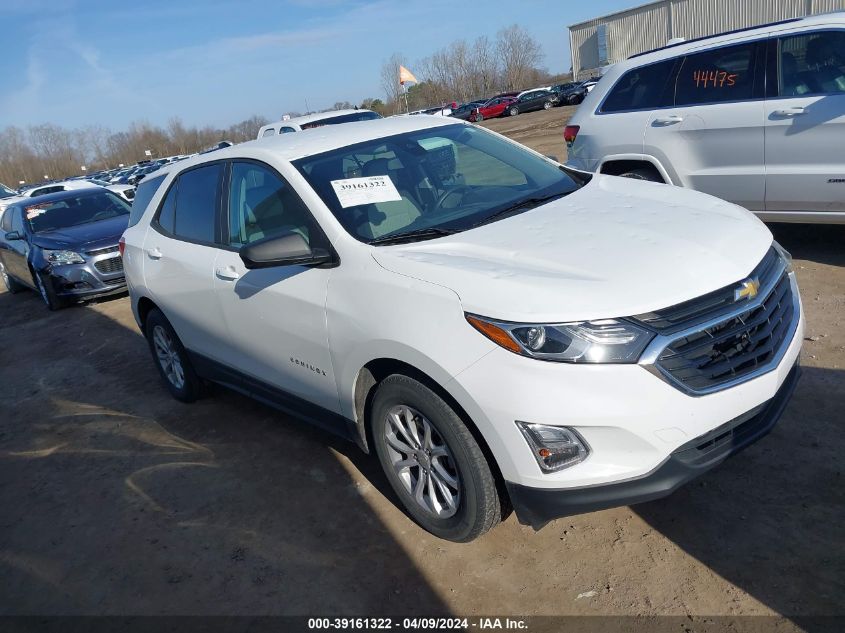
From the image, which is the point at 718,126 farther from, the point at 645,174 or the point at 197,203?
the point at 197,203

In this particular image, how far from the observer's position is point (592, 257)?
286 cm

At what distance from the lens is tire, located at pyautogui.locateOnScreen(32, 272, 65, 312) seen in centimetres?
964

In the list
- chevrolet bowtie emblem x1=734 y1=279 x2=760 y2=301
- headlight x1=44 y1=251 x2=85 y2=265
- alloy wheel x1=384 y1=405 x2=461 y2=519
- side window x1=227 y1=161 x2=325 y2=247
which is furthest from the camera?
headlight x1=44 y1=251 x2=85 y2=265

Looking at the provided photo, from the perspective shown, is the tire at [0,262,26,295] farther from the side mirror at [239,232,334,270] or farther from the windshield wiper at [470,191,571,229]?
the windshield wiper at [470,191,571,229]

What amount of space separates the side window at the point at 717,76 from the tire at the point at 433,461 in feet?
14.6

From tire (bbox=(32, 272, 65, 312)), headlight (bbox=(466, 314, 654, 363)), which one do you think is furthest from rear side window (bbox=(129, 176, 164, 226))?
tire (bbox=(32, 272, 65, 312))

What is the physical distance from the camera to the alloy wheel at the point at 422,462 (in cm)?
303

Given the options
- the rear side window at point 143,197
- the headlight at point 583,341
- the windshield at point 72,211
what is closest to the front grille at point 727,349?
the headlight at point 583,341

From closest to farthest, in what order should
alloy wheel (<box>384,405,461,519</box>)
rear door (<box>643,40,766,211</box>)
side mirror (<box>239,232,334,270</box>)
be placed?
alloy wheel (<box>384,405,461,519</box>)
side mirror (<box>239,232,334,270</box>)
rear door (<box>643,40,766,211</box>)

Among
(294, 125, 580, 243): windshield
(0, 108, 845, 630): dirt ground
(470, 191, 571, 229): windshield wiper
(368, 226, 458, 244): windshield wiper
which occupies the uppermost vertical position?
(294, 125, 580, 243): windshield

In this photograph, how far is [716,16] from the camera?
47281 mm

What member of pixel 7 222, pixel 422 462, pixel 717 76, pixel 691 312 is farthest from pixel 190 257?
pixel 7 222

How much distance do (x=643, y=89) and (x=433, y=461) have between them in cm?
486

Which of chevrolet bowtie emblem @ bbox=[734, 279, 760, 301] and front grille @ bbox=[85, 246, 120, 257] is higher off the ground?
chevrolet bowtie emblem @ bbox=[734, 279, 760, 301]
